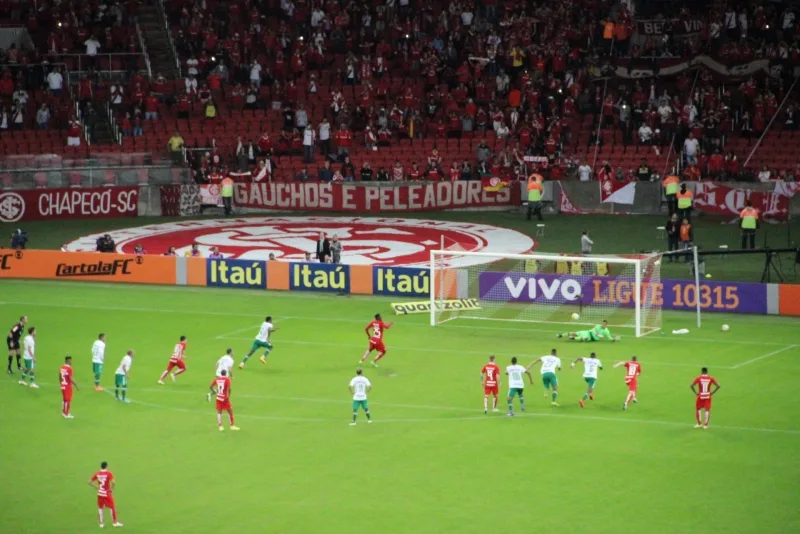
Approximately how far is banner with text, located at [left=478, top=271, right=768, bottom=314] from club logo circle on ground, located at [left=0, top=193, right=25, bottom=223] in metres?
23.9

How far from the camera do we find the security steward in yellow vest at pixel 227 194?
181 feet

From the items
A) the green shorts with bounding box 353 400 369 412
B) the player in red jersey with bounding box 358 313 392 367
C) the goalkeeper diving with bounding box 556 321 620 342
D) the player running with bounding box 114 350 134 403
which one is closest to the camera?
the green shorts with bounding box 353 400 369 412

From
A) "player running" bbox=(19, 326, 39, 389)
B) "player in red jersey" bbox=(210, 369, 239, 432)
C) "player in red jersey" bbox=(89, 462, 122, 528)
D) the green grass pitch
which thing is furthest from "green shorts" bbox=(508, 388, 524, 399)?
"player running" bbox=(19, 326, 39, 389)

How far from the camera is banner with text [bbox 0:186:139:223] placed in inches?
2148

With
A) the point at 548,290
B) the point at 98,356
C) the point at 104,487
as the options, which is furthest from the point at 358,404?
the point at 548,290

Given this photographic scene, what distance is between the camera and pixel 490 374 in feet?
94.9

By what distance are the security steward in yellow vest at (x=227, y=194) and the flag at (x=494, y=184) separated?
1060cm

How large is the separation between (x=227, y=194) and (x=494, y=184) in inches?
441

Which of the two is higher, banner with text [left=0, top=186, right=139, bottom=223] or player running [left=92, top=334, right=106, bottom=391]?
banner with text [left=0, top=186, right=139, bottom=223]

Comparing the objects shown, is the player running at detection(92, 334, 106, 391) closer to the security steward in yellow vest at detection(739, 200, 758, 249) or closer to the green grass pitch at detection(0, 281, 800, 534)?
the green grass pitch at detection(0, 281, 800, 534)

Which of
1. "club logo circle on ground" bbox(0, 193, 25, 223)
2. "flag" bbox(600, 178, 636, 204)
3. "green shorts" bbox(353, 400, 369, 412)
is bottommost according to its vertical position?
"green shorts" bbox(353, 400, 369, 412)

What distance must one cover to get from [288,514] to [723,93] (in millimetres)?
39942

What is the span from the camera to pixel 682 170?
5428 centimetres

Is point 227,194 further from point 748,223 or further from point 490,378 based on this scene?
point 490,378
